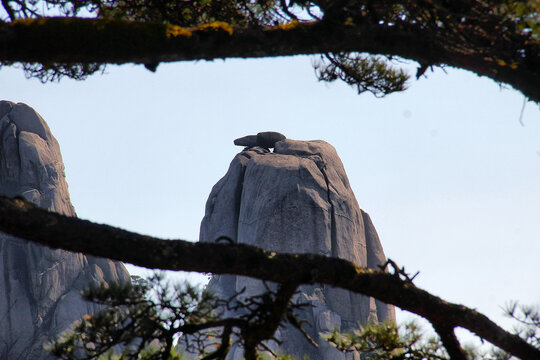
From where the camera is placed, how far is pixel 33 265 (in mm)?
26594

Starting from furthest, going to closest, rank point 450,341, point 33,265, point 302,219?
point 33,265
point 302,219
point 450,341

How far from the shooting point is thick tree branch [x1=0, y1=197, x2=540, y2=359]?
3.13 meters

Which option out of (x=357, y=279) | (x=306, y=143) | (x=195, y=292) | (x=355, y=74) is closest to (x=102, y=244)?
(x=195, y=292)

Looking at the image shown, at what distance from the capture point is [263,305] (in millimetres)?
3566

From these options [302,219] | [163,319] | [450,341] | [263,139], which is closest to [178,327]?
[163,319]

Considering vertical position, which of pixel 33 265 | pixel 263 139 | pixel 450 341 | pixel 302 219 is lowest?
pixel 33 265

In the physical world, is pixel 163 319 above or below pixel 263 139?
below

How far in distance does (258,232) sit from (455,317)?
65.9 ft

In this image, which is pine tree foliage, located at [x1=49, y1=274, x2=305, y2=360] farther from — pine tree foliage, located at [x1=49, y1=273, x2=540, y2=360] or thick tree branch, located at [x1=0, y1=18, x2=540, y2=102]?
thick tree branch, located at [x1=0, y1=18, x2=540, y2=102]

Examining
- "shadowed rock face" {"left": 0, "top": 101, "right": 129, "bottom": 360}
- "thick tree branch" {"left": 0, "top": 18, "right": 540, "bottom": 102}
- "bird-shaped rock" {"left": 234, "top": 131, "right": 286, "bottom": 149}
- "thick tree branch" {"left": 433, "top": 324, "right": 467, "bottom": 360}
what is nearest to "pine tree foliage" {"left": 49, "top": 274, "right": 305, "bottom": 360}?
"thick tree branch" {"left": 433, "top": 324, "right": 467, "bottom": 360}

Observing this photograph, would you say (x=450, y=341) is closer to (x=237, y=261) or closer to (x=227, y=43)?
(x=237, y=261)

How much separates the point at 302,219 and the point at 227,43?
2024 cm

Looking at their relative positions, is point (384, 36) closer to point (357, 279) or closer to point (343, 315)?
point (357, 279)

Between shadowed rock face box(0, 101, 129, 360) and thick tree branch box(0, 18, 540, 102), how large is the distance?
78.5 feet
